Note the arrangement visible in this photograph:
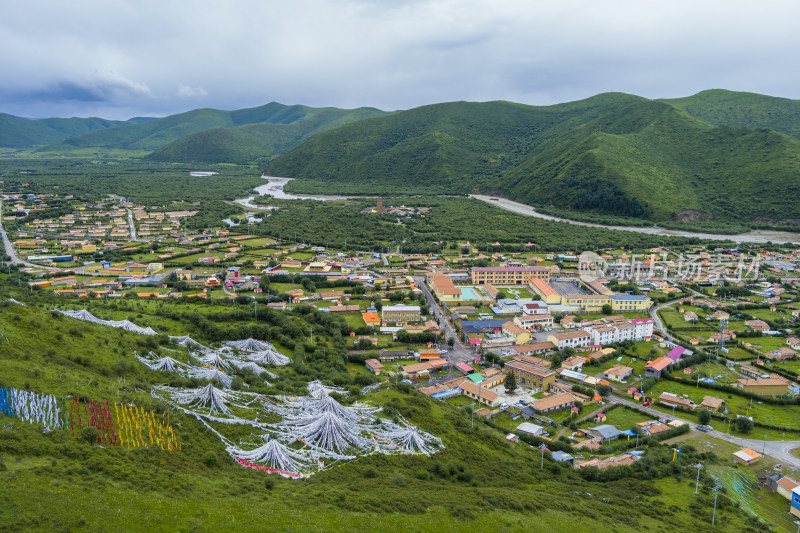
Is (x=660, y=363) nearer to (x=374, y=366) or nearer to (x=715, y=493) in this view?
(x=715, y=493)

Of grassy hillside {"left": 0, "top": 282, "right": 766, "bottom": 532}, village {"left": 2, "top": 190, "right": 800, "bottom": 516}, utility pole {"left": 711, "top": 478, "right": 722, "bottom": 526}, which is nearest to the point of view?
grassy hillside {"left": 0, "top": 282, "right": 766, "bottom": 532}

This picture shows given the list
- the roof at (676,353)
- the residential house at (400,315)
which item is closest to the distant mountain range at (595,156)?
the roof at (676,353)

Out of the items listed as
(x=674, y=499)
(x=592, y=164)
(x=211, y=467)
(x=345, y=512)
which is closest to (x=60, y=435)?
(x=211, y=467)

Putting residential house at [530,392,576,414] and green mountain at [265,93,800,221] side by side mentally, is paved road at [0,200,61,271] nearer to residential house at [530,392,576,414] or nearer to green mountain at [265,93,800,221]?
residential house at [530,392,576,414]

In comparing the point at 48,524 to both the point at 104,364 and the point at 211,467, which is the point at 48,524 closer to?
the point at 211,467

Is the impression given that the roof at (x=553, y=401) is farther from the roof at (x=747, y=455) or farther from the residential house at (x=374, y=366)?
Result: the residential house at (x=374, y=366)

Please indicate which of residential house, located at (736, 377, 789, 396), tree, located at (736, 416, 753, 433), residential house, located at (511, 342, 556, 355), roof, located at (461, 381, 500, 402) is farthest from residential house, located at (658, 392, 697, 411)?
roof, located at (461, 381, 500, 402)
